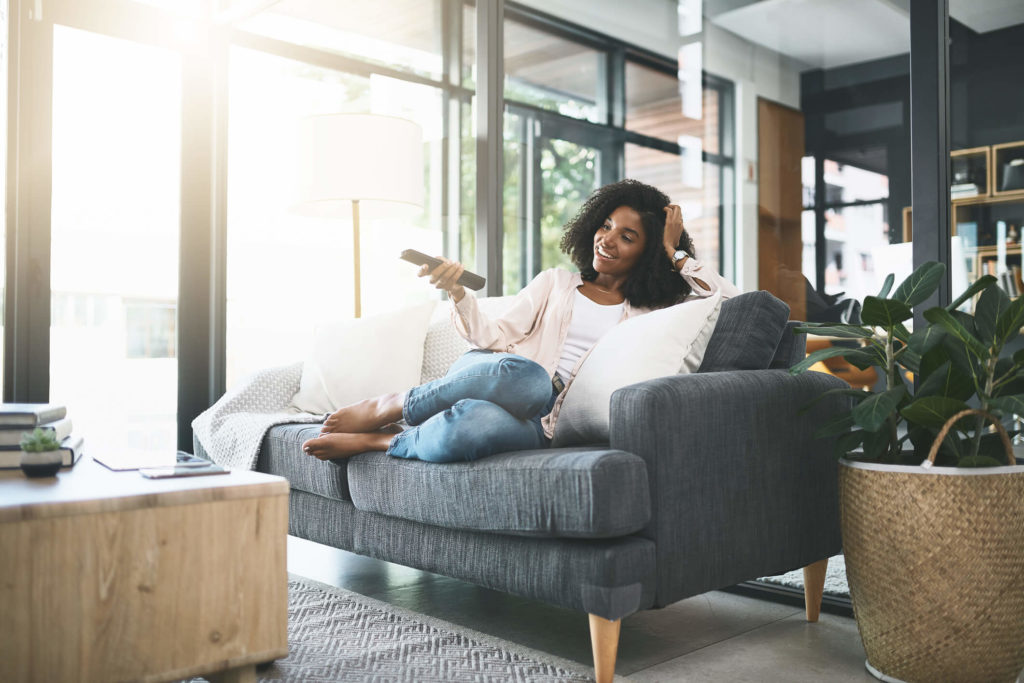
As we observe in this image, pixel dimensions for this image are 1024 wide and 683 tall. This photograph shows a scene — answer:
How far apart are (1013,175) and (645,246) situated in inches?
35.4

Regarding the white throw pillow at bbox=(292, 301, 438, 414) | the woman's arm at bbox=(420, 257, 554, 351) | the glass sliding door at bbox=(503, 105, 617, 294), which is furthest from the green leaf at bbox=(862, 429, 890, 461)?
the glass sliding door at bbox=(503, 105, 617, 294)

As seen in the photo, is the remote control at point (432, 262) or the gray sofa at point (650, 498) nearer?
the gray sofa at point (650, 498)

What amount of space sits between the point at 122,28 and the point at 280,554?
315 cm

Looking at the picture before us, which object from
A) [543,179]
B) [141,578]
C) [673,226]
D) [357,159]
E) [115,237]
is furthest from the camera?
[115,237]

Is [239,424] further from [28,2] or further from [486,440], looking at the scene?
[28,2]

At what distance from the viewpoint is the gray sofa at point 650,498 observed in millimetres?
1597

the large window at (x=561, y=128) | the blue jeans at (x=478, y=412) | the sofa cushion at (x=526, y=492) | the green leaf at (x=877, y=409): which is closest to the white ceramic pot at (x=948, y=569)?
the green leaf at (x=877, y=409)

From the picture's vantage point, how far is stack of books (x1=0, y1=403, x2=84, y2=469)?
162 centimetres

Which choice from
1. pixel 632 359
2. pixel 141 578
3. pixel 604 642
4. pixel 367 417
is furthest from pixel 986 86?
pixel 141 578

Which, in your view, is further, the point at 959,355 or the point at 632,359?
the point at 632,359

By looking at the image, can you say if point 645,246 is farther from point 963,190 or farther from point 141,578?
point 141,578

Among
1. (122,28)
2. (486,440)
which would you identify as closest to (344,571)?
(486,440)

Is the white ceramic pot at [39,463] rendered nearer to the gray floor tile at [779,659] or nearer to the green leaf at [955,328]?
the gray floor tile at [779,659]

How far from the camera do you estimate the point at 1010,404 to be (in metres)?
1.53
